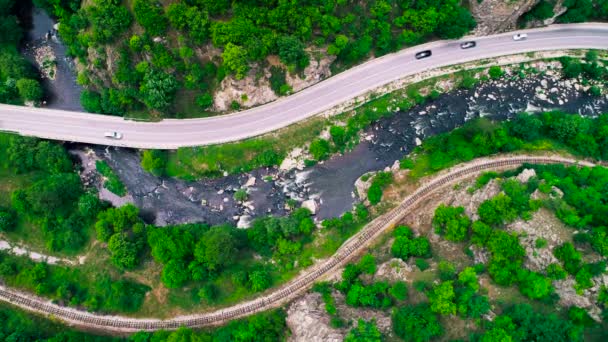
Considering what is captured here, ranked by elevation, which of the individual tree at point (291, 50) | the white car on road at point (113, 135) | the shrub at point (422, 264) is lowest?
the shrub at point (422, 264)

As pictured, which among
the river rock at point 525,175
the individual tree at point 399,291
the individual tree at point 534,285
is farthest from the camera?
the river rock at point 525,175

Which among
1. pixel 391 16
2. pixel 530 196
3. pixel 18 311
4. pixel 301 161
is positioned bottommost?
pixel 18 311

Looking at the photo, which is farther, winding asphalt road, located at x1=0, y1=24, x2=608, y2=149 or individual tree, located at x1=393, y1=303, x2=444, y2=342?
winding asphalt road, located at x1=0, y1=24, x2=608, y2=149

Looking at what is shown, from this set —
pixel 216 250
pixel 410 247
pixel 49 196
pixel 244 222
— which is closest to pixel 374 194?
pixel 410 247

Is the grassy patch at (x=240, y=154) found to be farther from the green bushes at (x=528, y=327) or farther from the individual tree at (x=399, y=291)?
the green bushes at (x=528, y=327)

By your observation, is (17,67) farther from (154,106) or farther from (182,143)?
(182,143)

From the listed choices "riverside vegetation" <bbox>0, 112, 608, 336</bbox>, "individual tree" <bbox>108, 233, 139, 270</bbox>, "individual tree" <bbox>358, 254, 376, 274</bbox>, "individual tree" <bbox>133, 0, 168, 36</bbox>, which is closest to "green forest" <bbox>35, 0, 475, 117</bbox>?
"individual tree" <bbox>133, 0, 168, 36</bbox>

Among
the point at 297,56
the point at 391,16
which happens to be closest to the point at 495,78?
the point at 391,16

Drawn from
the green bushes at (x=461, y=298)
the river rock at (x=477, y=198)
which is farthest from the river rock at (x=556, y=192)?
the green bushes at (x=461, y=298)

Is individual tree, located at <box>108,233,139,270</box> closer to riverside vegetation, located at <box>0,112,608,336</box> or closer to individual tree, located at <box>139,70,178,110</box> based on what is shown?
riverside vegetation, located at <box>0,112,608,336</box>
